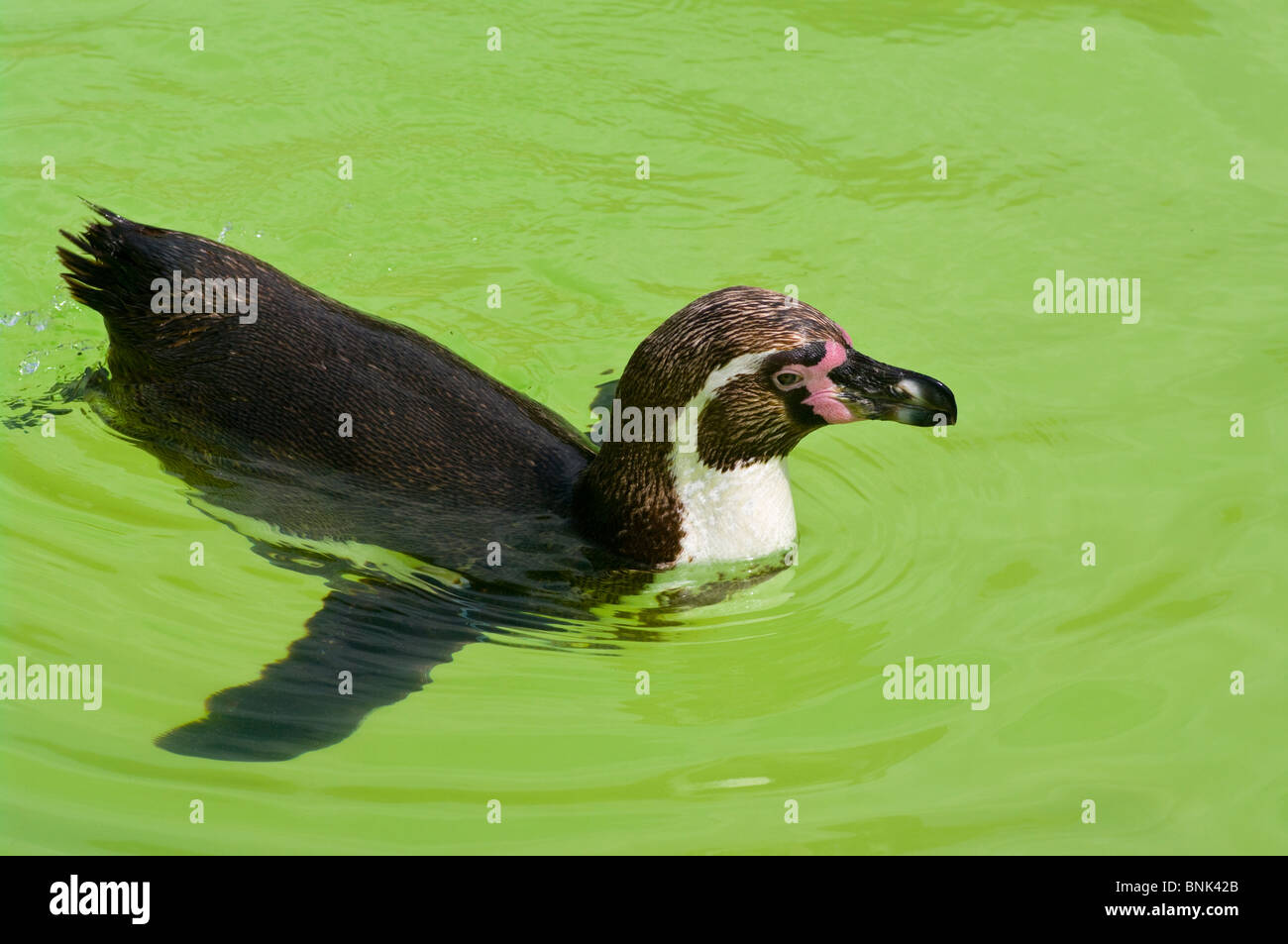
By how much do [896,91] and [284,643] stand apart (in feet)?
23.4

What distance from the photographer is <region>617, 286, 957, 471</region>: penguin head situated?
6535 mm

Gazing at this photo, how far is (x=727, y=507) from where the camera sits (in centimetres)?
687

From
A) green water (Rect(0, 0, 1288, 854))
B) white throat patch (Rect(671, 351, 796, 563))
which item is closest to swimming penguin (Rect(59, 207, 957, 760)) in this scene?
white throat patch (Rect(671, 351, 796, 563))

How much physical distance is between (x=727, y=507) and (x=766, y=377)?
65 centimetres

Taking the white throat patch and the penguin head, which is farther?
the white throat patch

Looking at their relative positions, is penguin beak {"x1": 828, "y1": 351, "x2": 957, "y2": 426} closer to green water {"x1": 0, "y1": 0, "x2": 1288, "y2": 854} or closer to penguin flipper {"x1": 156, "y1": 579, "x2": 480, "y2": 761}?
green water {"x1": 0, "y1": 0, "x2": 1288, "y2": 854}

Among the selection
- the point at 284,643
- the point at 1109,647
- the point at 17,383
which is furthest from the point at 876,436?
the point at 17,383

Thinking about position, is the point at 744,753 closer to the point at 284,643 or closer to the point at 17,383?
the point at 284,643

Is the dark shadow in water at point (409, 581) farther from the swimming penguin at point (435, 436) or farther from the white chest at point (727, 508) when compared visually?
the white chest at point (727, 508)

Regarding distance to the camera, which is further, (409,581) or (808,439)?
(808,439)

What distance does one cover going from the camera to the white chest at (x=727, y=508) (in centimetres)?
683

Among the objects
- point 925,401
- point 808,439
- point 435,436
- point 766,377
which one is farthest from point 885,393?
point 435,436

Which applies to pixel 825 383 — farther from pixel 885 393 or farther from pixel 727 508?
pixel 727 508

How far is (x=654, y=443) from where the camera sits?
679cm
